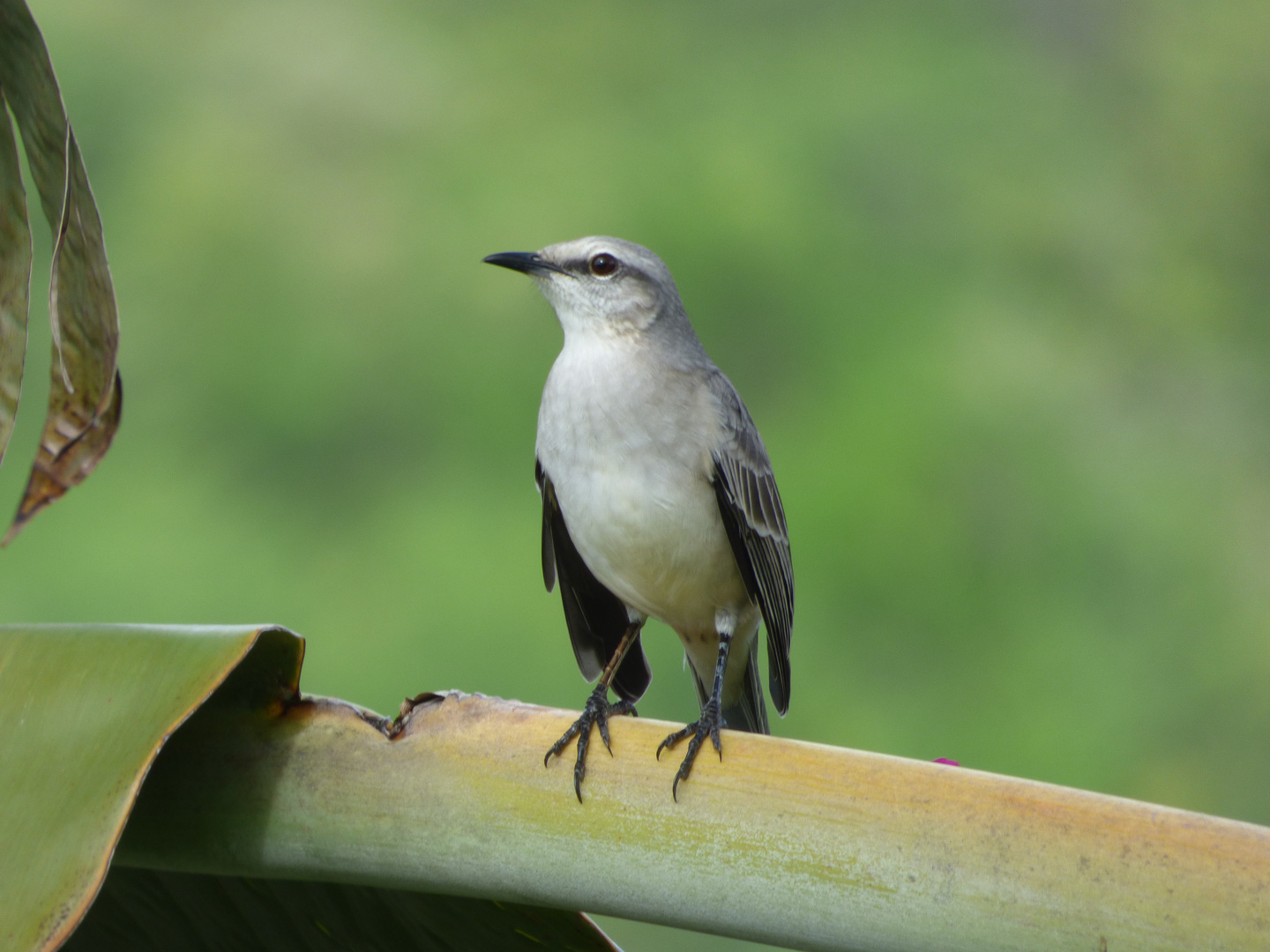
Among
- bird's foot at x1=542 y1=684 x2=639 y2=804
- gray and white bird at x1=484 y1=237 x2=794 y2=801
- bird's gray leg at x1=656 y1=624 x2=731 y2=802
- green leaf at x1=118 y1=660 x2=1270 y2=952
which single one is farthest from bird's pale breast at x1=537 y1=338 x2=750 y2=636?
green leaf at x1=118 y1=660 x2=1270 y2=952

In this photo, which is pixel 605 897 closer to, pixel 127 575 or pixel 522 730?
pixel 522 730

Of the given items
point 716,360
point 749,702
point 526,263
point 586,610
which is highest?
point 526,263

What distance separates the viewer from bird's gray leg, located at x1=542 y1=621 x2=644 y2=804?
121cm

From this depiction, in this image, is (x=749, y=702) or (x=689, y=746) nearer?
(x=689, y=746)

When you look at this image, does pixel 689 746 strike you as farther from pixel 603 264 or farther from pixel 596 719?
pixel 603 264

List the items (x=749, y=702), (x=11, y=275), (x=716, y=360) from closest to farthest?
(x=11, y=275)
(x=749, y=702)
(x=716, y=360)

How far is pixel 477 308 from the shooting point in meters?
7.54

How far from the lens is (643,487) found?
243cm

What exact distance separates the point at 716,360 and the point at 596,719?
584 centimetres

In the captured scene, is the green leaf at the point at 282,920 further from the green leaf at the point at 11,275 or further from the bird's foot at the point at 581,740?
the green leaf at the point at 11,275

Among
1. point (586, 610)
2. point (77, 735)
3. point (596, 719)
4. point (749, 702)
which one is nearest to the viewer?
point (77, 735)

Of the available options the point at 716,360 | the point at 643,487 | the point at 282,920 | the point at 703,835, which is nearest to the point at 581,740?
the point at 703,835

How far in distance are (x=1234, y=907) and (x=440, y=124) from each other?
806 cm

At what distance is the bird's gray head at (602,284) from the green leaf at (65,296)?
4.70 feet
